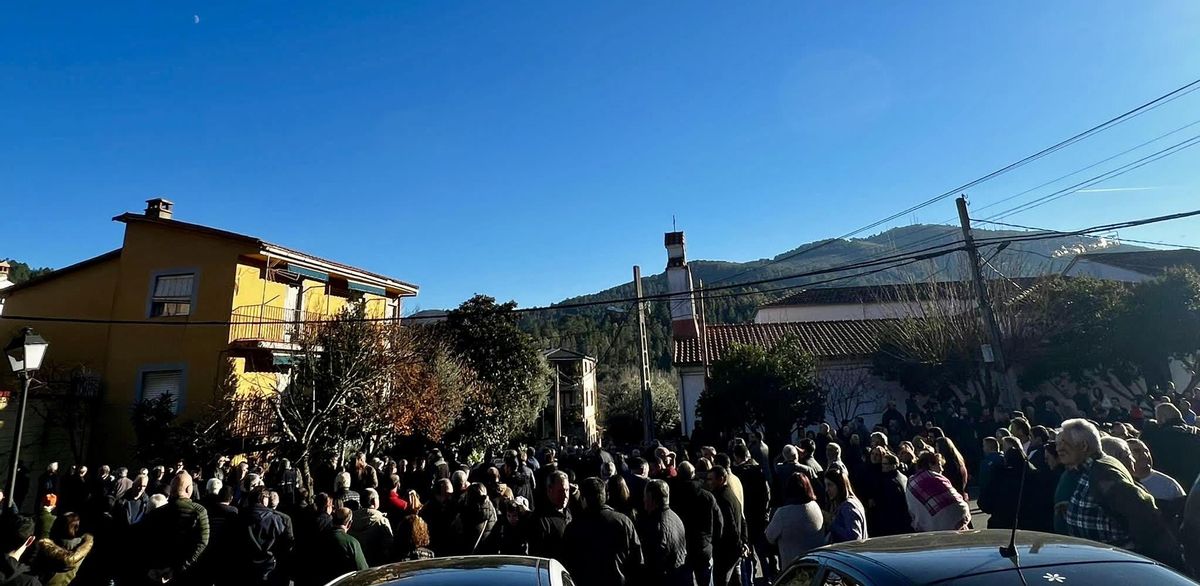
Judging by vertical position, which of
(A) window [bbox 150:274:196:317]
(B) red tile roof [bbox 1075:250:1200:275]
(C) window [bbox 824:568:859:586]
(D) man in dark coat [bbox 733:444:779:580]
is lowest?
(D) man in dark coat [bbox 733:444:779:580]

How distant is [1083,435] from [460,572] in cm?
462

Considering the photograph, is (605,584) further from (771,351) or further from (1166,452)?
(771,351)

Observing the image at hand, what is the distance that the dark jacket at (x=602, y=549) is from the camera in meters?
5.10

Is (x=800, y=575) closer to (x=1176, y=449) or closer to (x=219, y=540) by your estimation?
(x=219, y=540)

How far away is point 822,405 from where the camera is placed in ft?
60.5

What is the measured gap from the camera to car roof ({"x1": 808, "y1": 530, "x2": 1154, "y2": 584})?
8.18 feet

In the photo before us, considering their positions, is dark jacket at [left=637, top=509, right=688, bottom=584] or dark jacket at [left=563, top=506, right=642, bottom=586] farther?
dark jacket at [left=637, top=509, right=688, bottom=584]

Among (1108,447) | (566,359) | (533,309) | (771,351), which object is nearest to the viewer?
(1108,447)

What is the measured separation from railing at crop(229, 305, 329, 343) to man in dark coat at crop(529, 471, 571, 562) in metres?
14.8

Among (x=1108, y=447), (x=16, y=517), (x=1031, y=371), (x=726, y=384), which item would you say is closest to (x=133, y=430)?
(x=16, y=517)

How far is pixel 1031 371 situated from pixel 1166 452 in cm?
1738

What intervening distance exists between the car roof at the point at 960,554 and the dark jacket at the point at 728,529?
3162mm

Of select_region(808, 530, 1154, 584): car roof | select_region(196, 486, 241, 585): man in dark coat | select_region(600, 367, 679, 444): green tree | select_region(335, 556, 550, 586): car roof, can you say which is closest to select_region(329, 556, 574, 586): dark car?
select_region(335, 556, 550, 586): car roof

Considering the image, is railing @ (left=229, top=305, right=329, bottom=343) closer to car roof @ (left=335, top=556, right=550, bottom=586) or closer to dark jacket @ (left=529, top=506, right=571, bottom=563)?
dark jacket @ (left=529, top=506, right=571, bottom=563)
